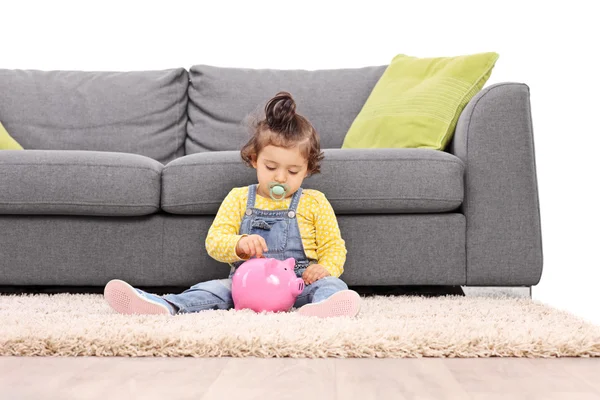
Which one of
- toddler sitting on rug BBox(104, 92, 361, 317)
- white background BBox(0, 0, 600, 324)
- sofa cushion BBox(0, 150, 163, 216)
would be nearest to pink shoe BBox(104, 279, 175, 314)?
toddler sitting on rug BBox(104, 92, 361, 317)

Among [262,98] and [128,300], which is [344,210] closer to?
[128,300]

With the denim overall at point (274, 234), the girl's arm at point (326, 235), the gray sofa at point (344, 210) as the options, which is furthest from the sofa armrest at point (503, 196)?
the denim overall at point (274, 234)

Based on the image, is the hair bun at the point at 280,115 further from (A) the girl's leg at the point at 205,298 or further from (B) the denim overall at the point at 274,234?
(A) the girl's leg at the point at 205,298

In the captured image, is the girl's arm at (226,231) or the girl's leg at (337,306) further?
the girl's arm at (226,231)

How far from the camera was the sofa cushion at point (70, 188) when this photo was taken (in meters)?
2.32

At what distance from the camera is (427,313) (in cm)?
190

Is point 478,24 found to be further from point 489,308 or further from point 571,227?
point 489,308

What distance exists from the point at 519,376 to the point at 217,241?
3.34 feet

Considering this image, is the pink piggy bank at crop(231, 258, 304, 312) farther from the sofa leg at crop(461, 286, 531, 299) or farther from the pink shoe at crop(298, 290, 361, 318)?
the sofa leg at crop(461, 286, 531, 299)

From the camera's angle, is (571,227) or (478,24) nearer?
(571,227)

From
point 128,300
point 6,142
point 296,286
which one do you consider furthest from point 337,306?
point 6,142

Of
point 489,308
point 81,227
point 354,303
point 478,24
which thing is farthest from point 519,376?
point 478,24

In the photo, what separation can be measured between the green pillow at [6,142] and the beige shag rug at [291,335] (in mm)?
1186

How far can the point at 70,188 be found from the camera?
7.61 ft
